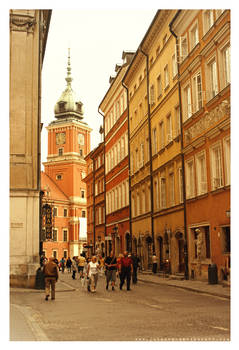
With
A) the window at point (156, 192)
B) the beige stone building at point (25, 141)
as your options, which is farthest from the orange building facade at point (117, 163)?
the beige stone building at point (25, 141)

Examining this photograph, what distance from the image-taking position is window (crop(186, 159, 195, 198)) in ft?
82.2

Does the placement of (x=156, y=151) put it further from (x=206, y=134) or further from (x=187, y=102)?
(x=206, y=134)

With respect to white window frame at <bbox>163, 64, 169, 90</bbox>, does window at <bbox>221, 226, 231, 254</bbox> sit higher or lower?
lower

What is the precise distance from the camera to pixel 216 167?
72.4ft

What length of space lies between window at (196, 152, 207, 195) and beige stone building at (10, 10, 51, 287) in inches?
281

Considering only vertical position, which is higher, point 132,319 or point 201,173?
point 201,173

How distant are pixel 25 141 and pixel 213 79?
26.9 ft

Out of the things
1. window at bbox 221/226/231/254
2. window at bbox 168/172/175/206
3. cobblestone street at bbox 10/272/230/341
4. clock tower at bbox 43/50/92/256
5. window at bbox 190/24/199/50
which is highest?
clock tower at bbox 43/50/92/256

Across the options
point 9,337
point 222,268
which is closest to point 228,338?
point 9,337

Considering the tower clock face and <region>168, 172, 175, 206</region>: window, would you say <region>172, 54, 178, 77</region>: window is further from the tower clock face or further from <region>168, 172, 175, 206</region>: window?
the tower clock face

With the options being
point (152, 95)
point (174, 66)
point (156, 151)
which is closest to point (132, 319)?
point (174, 66)

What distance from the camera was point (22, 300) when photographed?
55.5ft

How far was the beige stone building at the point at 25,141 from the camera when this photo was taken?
65.5ft

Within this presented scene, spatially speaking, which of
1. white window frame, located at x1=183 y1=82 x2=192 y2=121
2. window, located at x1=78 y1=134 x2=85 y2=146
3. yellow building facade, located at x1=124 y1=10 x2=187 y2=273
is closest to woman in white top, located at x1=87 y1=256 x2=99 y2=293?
yellow building facade, located at x1=124 y1=10 x2=187 y2=273
